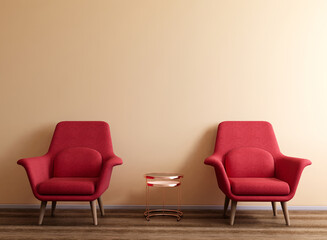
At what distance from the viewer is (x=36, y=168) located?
10.9ft

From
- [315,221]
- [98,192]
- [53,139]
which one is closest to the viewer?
[98,192]

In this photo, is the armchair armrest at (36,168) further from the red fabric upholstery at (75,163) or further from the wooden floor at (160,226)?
the wooden floor at (160,226)

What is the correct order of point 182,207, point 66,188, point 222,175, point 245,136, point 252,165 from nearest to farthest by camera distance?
point 66,188, point 222,175, point 252,165, point 245,136, point 182,207

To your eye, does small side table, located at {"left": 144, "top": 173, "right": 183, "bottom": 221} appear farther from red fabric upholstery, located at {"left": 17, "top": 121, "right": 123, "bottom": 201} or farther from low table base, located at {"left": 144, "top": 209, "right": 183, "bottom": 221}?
red fabric upholstery, located at {"left": 17, "top": 121, "right": 123, "bottom": 201}

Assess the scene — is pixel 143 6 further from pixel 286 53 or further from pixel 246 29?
pixel 286 53

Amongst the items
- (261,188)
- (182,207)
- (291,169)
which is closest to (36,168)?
(182,207)

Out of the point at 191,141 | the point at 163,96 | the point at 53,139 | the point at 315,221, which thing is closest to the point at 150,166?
the point at 191,141

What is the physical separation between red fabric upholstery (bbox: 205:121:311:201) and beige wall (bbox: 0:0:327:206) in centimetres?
23

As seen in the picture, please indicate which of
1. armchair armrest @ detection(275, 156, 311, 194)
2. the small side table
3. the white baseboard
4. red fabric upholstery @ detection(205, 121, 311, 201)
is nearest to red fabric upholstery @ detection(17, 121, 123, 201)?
the small side table

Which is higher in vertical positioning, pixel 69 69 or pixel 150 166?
pixel 69 69

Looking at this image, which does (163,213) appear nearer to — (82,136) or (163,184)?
(163,184)

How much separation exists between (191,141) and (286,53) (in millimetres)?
1488

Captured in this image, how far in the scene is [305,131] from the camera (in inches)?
159

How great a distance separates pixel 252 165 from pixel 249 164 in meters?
0.03
